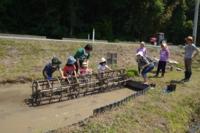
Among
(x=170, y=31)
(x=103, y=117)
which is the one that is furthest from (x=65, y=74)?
(x=170, y=31)

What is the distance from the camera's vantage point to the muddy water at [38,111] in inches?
200

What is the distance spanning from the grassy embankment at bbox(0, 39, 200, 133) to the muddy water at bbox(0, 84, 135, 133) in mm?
933

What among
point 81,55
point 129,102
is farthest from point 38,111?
point 81,55

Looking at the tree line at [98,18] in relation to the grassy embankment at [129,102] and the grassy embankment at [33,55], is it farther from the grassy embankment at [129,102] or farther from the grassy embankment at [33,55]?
the grassy embankment at [129,102]

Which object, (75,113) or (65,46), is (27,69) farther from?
(75,113)

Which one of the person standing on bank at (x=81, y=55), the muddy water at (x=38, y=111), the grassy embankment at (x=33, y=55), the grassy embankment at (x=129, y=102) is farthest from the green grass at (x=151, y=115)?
the grassy embankment at (x=33, y=55)

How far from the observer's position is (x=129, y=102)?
6.31 meters

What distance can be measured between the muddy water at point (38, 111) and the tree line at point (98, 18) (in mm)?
20406

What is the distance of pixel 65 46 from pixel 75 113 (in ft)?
28.0

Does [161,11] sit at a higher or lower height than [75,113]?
higher

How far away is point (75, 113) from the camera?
606 centimetres

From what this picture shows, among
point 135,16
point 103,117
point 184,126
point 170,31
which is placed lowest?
point 184,126

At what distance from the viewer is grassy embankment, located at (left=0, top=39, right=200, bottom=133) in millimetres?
4945

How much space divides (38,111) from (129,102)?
2.78 m
